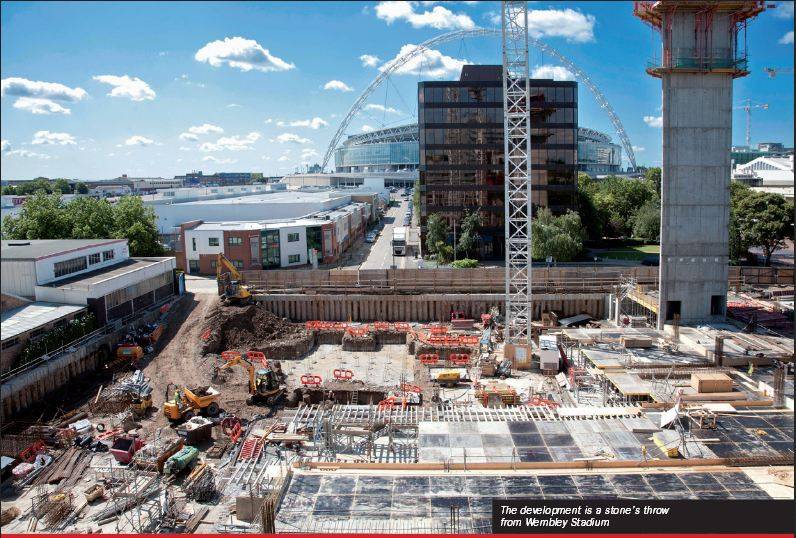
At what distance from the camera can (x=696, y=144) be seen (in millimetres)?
25828

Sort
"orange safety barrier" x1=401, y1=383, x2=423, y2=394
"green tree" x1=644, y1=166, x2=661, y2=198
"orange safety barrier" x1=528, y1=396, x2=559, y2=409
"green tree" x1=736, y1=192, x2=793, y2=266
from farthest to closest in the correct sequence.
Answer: "green tree" x1=644, y1=166, x2=661, y2=198 < "green tree" x1=736, y1=192, x2=793, y2=266 < "orange safety barrier" x1=401, y1=383, x2=423, y2=394 < "orange safety barrier" x1=528, y1=396, x2=559, y2=409

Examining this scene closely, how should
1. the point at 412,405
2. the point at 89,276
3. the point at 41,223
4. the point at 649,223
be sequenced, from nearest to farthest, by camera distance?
the point at 412,405, the point at 89,276, the point at 41,223, the point at 649,223

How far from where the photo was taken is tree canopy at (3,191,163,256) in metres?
39.0

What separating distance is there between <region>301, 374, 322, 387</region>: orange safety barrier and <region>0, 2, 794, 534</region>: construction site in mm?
142

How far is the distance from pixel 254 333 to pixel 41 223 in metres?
19.6

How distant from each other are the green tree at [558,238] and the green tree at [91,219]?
2934 centimetres

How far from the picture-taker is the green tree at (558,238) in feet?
140

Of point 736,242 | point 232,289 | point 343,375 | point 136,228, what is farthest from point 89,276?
point 736,242

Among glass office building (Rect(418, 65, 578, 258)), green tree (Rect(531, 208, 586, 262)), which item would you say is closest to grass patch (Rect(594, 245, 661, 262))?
glass office building (Rect(418, 65, 578, 258))

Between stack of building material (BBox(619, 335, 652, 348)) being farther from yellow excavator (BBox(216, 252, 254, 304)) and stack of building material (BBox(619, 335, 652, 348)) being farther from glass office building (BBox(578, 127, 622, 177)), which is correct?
glass office building (BBox(578, 127, 622, 177))

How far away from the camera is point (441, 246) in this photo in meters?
46.8

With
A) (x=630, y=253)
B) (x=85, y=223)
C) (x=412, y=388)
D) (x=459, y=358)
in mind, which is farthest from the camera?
(x=630, y=253)

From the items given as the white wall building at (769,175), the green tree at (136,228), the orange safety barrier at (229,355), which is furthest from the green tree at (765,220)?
the green tree at (136,228)

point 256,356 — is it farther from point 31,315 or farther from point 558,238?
point 558,238
